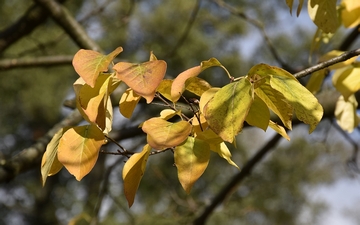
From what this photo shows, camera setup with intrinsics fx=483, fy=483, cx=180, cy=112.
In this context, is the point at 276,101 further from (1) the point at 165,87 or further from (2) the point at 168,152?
(2) the point at 168,152

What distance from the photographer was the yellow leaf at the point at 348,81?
687 mm

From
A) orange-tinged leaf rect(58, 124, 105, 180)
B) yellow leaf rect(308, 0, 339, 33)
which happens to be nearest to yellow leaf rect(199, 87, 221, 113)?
orange-tinged leaf rect(58, 124, 105, 180)

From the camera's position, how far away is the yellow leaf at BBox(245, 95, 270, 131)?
18.9 inches

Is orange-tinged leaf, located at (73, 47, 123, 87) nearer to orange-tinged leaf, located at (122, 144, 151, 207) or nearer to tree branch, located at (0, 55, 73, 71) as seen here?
orange-tinged leaf, located at (122, 144, 151, 207)

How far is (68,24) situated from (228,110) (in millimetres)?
1141

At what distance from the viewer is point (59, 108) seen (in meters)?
9.15

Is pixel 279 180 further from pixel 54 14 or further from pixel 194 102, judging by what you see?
pixel 194 102

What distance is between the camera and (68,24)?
1.47 m

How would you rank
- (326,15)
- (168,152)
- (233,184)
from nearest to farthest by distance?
1. (326,15)
2. (233,184)
3. (168,152)

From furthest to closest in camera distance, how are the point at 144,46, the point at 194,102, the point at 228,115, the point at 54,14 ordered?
the point at 144,46 < the point at 54,14 < the point at 194,102 < the point at 228,115

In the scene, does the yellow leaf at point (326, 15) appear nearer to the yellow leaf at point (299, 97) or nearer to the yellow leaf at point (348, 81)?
the yellow leaf at point (348, 81)

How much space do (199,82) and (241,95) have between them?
9 cm

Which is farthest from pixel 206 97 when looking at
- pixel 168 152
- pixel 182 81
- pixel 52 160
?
pixel 168 152

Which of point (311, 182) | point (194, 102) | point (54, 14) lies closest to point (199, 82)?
point (194, 102)
